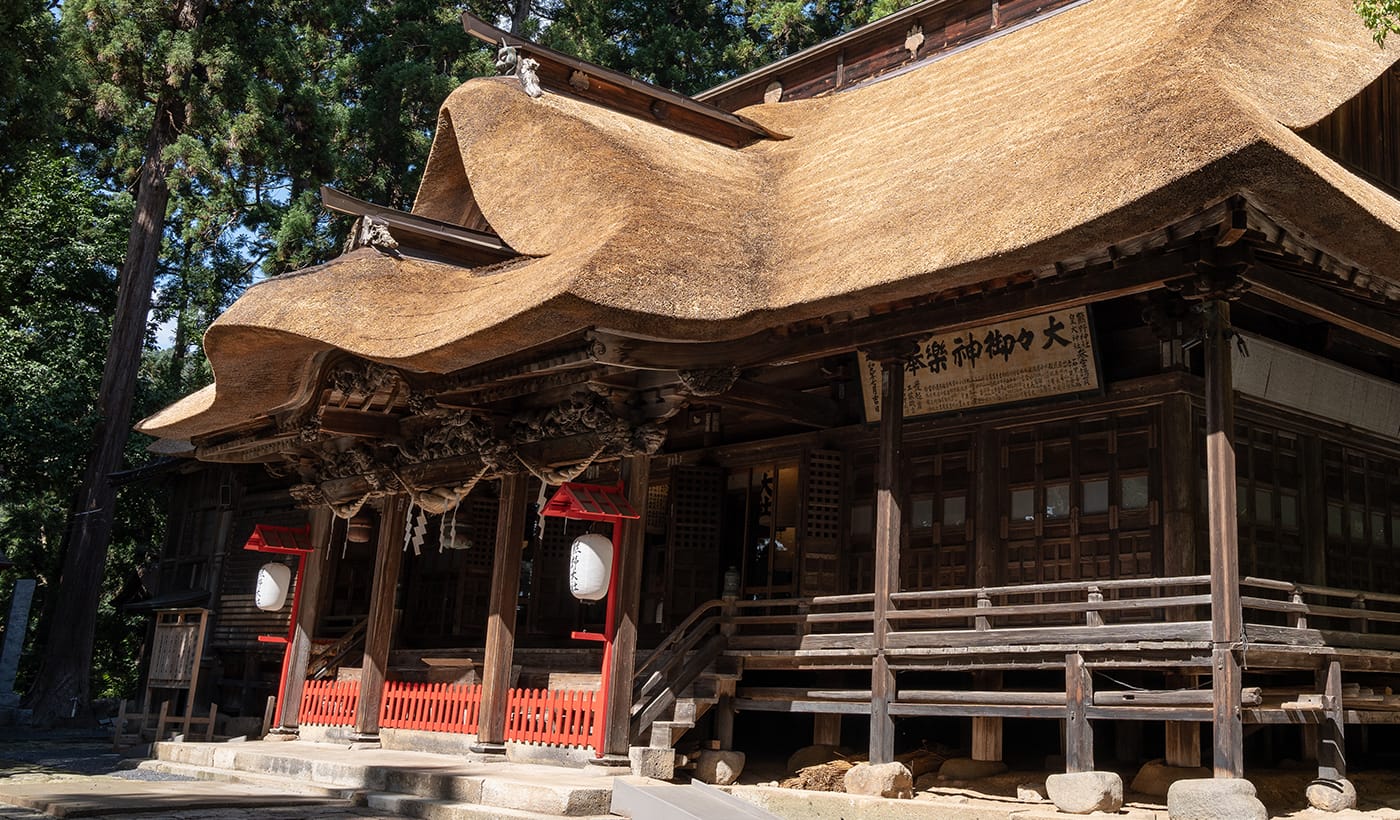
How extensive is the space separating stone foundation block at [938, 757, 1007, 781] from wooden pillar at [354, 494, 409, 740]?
6.05 m

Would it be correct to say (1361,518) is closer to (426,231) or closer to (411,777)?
(411,777)

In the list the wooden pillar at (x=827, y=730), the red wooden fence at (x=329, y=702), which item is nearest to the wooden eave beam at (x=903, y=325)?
the wooden pillar at (x=827, y=730)

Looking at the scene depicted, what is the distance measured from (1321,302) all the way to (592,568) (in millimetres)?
5911

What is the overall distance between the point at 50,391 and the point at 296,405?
11385 millimetres

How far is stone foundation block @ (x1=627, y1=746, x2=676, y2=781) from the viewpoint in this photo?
967cm

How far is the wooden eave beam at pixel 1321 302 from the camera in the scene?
26.3 ft

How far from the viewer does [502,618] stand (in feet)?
37.1

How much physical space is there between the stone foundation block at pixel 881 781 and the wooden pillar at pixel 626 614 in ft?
6.72

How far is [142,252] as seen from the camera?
22.8 m

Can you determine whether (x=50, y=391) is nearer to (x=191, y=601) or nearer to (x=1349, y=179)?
(x=191, y=601)

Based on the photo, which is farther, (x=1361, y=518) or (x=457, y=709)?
(x=457, y=709)

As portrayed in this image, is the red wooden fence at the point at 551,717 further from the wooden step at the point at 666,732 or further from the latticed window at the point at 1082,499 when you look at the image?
the latticed window at the point at 1082,499

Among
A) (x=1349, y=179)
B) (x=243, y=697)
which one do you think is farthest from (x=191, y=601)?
(x=1349, y=179)

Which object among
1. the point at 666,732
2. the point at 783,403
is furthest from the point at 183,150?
the point at 666,732
